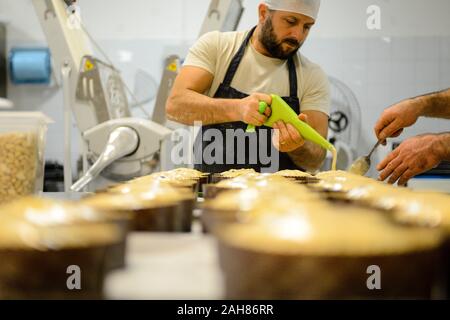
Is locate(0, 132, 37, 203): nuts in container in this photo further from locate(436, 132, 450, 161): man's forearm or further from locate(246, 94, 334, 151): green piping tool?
locate(436, 132, 450, 161): man's forearm

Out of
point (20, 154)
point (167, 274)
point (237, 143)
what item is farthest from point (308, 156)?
point (167, 274)

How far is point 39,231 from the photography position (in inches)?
15.6

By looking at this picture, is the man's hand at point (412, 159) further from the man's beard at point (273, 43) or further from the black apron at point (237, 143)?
the man's beard at point (273, 43)

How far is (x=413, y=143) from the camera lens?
1.53 metres

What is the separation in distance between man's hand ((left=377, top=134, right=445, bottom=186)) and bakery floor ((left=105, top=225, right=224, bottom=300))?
117 cm

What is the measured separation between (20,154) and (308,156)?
4.30 feet

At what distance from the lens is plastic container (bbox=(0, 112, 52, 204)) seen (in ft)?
3.01

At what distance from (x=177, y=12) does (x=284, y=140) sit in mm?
2206

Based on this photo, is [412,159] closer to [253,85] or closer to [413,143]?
[413,143]

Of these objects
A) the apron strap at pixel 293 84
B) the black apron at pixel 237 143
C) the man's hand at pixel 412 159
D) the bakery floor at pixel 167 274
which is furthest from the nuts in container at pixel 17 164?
the apron strap at pixel 293 84

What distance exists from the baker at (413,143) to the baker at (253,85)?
40 centimetres

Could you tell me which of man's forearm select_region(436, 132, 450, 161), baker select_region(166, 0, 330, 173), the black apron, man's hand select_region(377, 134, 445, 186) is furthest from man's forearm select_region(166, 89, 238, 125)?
man's forearm select_region(436, 132, 450, 161)

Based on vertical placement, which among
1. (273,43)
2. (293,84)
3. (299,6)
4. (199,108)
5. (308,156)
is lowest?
(308,156)
